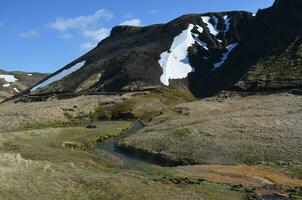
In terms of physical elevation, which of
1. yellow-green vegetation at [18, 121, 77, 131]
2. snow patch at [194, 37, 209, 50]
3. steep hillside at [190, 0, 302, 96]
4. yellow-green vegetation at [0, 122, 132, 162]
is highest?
snow patch at [194, 37, 209, 50]

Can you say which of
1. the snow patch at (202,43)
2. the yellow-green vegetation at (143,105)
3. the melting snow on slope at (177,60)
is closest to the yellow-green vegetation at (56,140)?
the yellow-green vegetation at (143,105)

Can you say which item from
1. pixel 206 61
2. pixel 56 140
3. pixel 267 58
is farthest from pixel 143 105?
pixel 206 61

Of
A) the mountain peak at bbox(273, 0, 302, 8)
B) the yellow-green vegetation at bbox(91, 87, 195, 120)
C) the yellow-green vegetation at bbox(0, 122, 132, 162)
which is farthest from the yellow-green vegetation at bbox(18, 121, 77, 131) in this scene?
the mountain peak at bbox(273, 0, 302, 8)

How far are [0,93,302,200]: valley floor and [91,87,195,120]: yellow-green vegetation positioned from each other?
16.2 feet

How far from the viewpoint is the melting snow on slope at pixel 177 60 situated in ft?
525

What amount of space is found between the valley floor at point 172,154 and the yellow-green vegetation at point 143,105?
4.93 m

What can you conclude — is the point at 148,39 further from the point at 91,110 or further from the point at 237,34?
→ the point at 91,110

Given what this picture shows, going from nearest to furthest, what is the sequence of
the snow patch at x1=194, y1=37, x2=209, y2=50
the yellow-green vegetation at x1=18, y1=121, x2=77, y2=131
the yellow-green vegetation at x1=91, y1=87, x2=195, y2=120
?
the yellow-green vegetation at x1=18, y1=121, x2=77, y2=131 → the yellow-green vegetation at x1=91, y1=87, x2=195, y2=120 → the snow patch at x1=194, y1=37, x2=209, y2=50

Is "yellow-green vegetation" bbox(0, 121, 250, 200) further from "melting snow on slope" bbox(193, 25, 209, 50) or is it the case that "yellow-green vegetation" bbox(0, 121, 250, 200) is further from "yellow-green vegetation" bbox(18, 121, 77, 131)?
→ "melting snow on slope" bbox(193, 25, 209, 50)

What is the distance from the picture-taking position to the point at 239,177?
50.2 meters

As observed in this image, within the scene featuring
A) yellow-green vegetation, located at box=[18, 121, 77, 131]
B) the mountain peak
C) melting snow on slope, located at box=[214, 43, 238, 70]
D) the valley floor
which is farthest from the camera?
melting snow on slope, located at box=[214, 43, 238, 70]

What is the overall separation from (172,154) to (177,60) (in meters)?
106

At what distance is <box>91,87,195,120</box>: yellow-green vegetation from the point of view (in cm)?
11375

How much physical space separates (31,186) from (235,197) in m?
16.6
